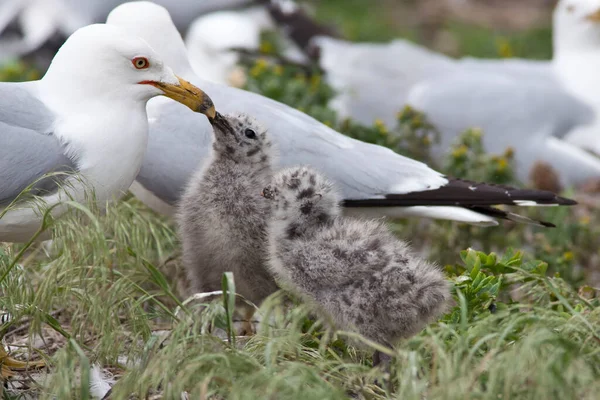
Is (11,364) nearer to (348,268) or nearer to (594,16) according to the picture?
(348,268)

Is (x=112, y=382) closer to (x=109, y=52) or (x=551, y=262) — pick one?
(x=109, y=52)

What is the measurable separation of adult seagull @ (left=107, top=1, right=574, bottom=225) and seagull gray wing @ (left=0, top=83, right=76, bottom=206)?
0.80 m

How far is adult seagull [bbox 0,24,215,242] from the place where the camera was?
11.4 ft

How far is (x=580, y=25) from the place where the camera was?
8055 millimetres

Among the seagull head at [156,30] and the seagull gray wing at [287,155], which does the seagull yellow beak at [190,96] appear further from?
the seagull head at [156,30]

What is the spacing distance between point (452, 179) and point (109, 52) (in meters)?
1.66

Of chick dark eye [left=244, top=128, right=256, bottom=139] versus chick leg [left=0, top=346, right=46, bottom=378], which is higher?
chick dark eye [left=244, top=128, right=256, bottom=139]

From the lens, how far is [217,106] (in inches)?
174

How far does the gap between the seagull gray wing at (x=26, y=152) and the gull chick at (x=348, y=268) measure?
2.57 feet

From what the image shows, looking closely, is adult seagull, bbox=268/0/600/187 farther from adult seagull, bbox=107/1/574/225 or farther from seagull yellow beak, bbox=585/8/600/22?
adult seagull, bbox=107/1/574/225

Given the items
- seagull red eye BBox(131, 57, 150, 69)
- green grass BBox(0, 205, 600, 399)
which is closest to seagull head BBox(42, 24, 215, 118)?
seagull red eye BBox(131, 57, 150, 69)

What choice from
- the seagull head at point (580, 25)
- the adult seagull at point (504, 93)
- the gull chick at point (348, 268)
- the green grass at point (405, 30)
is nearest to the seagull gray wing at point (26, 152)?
the gull chick at point (348, 268)

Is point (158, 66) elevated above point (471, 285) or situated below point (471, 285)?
above

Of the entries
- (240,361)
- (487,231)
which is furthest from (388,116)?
(240,361)
